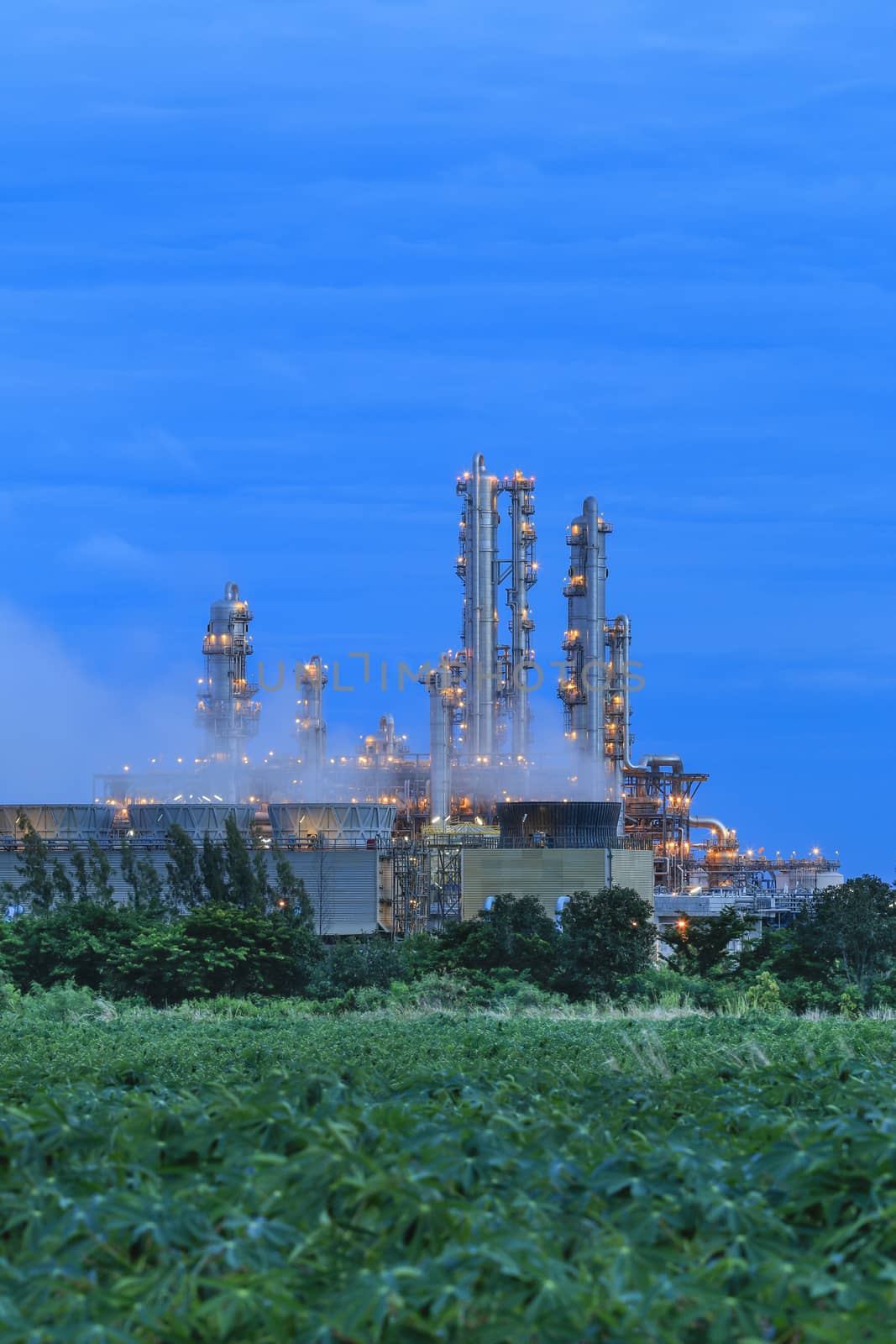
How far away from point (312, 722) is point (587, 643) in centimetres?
1863

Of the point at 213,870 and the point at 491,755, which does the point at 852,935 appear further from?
the point at 491,755

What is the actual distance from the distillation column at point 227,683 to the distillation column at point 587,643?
781 inches

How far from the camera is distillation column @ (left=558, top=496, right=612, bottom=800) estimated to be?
92.2m

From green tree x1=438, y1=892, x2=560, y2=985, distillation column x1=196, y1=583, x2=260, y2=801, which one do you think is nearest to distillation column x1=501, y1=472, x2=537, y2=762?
distillation column x1=196, y1=583, x2=260, y2=801

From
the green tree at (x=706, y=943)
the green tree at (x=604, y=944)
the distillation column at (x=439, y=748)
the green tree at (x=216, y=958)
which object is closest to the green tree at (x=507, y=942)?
the green tree at (x=604, y=944)

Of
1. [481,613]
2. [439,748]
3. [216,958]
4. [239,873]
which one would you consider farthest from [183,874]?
[481,613]

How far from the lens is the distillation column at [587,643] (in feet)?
302

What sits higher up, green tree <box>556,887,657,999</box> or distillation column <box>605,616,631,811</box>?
distillation column <box>605,616,631,811</box>

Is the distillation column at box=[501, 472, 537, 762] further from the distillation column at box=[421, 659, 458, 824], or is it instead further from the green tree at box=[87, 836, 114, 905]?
the green tree at box=[87, 836, 114, 905]

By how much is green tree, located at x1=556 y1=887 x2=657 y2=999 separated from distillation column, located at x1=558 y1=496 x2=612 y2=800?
2029 inches

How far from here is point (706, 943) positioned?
43562 millimetres

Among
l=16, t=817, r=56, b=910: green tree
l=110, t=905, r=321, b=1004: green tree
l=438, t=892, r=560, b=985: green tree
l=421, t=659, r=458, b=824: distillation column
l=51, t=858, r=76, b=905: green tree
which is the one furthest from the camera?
l=421, t=659, r=458, b=824: distillation column

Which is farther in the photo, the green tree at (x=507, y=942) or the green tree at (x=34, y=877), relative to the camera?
the green tree at (x=34, y=877)

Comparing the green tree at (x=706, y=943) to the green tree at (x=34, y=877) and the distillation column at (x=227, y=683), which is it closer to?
the green tree at (x=34, y=877)
